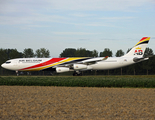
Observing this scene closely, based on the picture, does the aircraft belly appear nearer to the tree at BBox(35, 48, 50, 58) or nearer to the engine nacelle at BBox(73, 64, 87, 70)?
the engine nacelle at BBox(73, 64, 87, 70)

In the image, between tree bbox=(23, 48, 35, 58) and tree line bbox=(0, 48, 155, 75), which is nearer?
tree line bbox=(0, 48, 155, 75)

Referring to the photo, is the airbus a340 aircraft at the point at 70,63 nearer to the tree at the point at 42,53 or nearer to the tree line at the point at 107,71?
the tree line at the point at 107,71

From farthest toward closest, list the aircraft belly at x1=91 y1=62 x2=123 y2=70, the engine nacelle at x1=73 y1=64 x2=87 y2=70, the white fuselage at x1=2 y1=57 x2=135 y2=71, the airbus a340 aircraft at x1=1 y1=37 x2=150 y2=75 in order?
the aircraft belly at x1=91 y1=62 x2=123 y2=70, the white fuselage at x1=2 y1=57 x2=135 y2=71, the airbus a340 aircraft at x1=1 y1=37 x2=150 y2=75, the engine nacelle at x1=73 y1=64 x2=87 y2=70

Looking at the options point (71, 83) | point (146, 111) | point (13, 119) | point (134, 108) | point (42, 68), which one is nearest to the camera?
point (13, 119)

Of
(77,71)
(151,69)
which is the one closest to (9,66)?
(77,71)

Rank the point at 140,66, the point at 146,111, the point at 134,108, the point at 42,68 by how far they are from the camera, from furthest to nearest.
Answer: the point at 140,66 < the point at 42,68 < the point at 134,108 < the point at 146,111

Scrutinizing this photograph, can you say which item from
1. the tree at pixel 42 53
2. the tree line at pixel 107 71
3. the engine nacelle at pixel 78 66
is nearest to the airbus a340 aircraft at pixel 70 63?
the engine nacelle at pixel 78 66

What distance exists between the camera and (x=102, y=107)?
11.9 m

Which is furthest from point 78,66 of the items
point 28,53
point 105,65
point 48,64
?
point 28,53

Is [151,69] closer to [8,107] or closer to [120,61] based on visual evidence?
[120,61]

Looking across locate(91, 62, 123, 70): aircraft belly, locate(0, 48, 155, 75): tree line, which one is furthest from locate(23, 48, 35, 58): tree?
locate(91, 62, 123, 70): aircraft belly

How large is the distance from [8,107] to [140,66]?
182 feet

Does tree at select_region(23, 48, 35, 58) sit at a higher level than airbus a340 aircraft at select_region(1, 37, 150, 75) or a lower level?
higher

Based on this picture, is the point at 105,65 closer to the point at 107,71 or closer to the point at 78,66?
the point at 78,66
